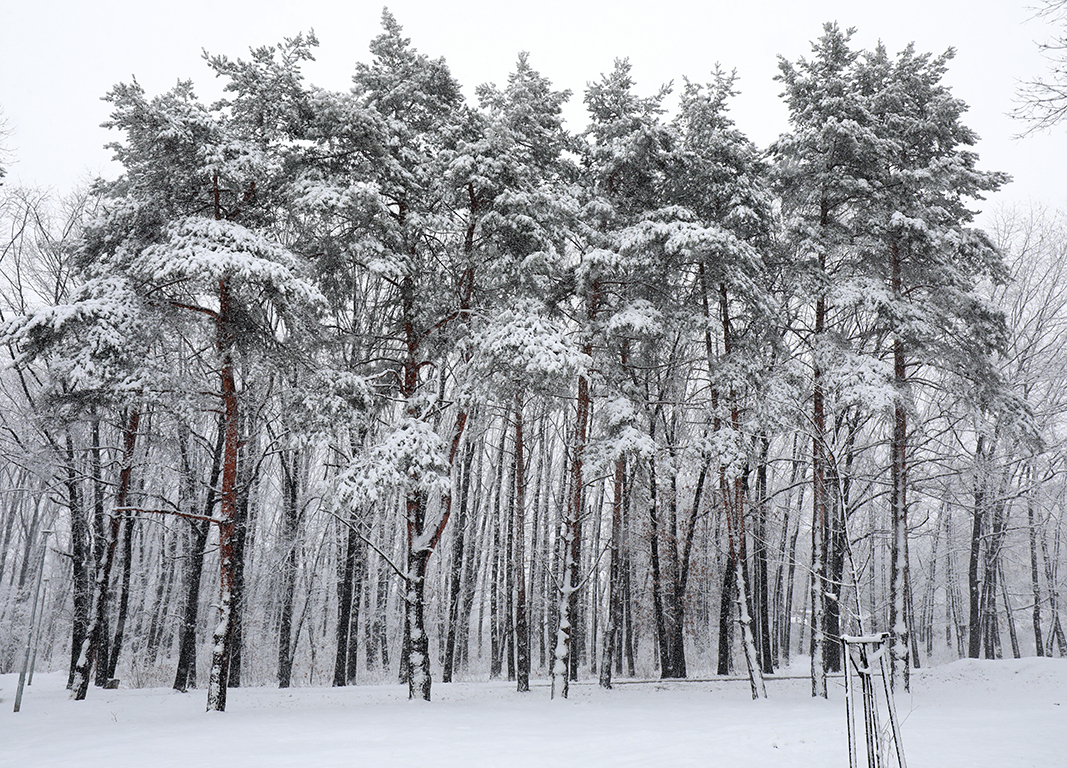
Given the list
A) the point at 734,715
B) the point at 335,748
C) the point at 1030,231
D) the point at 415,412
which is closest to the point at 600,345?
the point at 415,412

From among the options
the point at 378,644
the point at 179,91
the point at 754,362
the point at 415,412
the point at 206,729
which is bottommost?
the point at 378,644

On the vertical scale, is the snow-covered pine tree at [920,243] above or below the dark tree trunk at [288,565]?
above

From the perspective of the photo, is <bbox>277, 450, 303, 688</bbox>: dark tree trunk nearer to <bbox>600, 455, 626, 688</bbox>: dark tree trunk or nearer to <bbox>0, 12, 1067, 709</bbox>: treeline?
<bbox>0, 12, 1067, 709</bbox>: treeline

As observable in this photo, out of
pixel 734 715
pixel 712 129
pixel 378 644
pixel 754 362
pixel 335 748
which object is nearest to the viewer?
pixel 335 748

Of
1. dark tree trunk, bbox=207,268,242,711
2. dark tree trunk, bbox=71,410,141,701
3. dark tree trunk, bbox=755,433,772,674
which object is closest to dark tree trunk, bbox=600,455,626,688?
dark tree trunk, bbox=755,433,772,674

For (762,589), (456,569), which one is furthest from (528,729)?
(762,589)

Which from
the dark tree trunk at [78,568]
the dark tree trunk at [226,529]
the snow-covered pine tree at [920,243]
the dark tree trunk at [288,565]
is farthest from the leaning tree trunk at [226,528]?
the snow-covered pine tree at [920,243]

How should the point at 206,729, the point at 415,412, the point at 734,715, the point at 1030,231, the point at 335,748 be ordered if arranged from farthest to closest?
the point at 1030,231, the point at 415,412, the point at 734,715, the point at 206,729, the point at 335,748

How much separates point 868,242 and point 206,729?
15.8m

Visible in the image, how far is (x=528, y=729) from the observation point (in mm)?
10102

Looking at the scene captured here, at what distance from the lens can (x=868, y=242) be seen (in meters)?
14.8

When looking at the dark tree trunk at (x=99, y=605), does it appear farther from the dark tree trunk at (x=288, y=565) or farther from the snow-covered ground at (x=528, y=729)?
the dark tree trunk at (x=288, y=565)

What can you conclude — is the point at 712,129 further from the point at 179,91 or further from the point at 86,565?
the point at 86,565

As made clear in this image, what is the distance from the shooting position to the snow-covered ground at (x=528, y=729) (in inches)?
305
